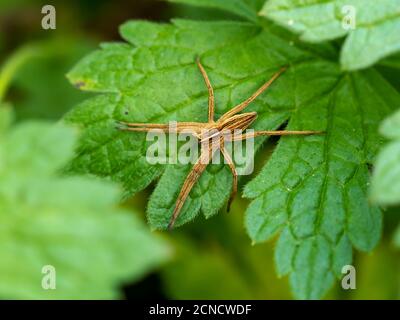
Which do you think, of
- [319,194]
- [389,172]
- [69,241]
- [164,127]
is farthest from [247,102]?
[69,241]

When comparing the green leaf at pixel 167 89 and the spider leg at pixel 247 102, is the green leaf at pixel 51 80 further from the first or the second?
the spider leg at pixel 247 102

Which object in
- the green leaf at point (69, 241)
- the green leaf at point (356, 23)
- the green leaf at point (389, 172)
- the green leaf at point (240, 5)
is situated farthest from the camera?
the green leaf at point (240, 5)

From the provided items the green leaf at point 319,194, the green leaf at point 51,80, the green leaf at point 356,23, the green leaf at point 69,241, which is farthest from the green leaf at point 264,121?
the green leaf at point 51,80

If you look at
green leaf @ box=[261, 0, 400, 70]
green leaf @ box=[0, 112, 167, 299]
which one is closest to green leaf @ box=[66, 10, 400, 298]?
green leaf @ box=[261, 0, 400, 70]

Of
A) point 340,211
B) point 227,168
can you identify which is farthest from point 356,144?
point 227,168

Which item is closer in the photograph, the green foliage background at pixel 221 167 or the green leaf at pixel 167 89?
the green foliage background at pixel 221 167

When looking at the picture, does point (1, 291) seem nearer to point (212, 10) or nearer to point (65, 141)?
point (65, 141)

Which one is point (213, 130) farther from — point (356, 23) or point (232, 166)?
point (356, 23)
